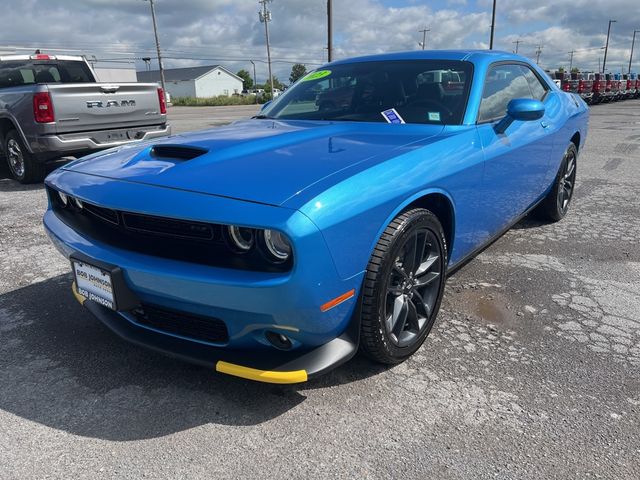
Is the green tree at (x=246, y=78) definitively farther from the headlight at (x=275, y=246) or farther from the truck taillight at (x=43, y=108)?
the headlight at (x=275, y=246)

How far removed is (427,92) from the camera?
320cm

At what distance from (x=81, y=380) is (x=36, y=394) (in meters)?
0.19

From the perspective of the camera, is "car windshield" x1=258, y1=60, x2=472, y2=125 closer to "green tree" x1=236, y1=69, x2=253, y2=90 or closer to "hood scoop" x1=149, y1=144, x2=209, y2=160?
"hood scoop" x1=149, y1=144, x2=209, y2=160

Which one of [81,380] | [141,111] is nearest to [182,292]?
[81,380]

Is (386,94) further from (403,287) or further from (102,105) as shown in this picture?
(102,105)

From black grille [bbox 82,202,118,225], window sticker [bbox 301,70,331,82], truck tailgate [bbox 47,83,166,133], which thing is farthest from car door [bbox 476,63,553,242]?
truck tailgate [bbox 47,83,166,133]

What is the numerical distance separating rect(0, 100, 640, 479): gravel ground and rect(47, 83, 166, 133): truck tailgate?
12.0 feet

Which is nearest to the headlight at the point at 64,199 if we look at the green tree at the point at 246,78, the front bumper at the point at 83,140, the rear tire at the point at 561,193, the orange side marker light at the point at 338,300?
the orange side marker light at the point at 338,300

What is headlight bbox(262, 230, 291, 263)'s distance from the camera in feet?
6.29

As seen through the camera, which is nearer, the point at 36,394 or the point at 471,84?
the point at 36,394

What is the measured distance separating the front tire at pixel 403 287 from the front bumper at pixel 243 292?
10cm

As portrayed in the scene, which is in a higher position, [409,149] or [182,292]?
[409,149]

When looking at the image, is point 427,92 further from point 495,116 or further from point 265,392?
point 265,392

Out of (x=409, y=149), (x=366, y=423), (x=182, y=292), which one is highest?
(x=409, y=149)
